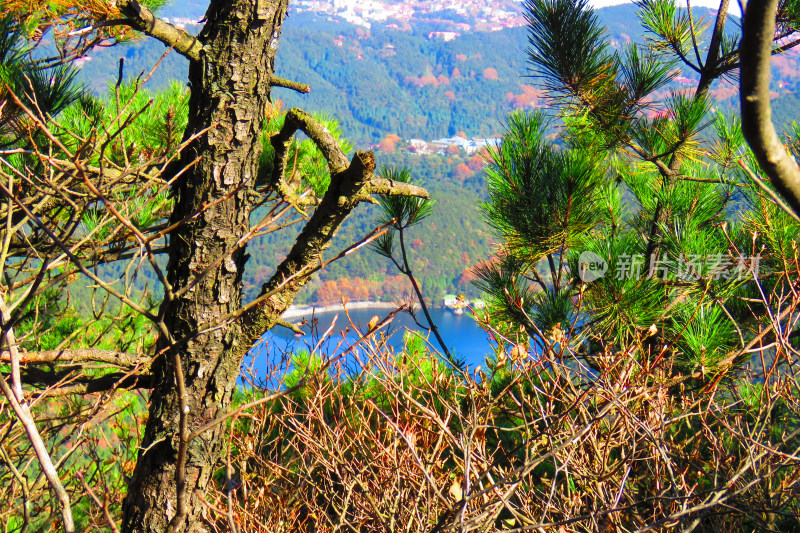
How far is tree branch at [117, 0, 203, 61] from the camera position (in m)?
1.23

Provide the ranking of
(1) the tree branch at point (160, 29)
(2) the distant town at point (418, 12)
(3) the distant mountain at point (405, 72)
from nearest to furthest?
(1) the tree branch at point (160, 29)
(3) the distant mountain at point (405, 72)
(2) the distant town at point (418, 12)

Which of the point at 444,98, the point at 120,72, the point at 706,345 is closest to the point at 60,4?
the point at 120,72

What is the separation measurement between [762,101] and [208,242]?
1257 mm

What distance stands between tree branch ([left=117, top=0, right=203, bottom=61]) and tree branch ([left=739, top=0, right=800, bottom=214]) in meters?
1.26

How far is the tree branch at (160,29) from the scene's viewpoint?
1.23m

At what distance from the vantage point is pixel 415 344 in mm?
2939

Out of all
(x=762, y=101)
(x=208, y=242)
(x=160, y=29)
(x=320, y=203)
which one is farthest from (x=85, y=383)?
(x=762, y=101)

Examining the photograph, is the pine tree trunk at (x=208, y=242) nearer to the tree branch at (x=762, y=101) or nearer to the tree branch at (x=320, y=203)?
the tree branch at (x=320, y=203)

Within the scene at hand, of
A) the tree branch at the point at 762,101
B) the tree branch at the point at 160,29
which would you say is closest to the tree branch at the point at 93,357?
the tree branch at the point at 160,29

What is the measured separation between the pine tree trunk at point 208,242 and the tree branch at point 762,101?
47.8 inches

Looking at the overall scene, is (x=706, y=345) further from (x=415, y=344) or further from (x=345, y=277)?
(x=345, y=277)

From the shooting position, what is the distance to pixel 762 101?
32 cm

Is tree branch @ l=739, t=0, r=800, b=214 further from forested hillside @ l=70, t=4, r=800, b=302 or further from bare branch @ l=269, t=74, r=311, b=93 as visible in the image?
forested hillside @ l=70, t=4, r=800, b=302

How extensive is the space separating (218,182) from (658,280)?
1.69 metres
